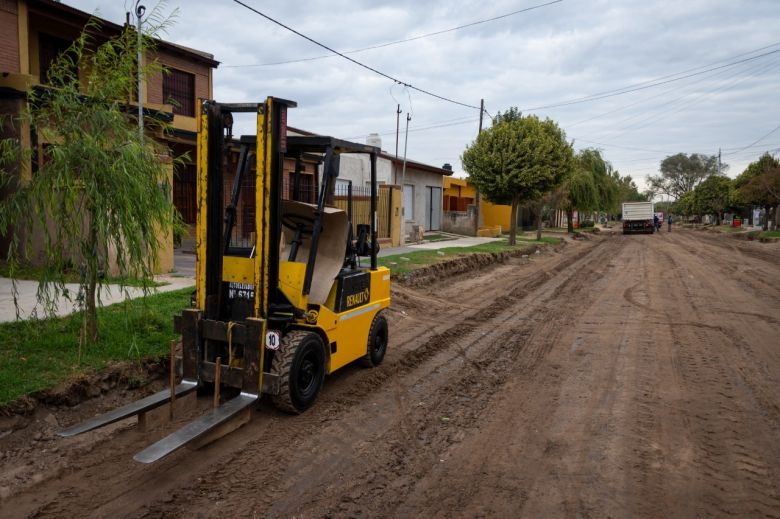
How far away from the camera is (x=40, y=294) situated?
5.59 m

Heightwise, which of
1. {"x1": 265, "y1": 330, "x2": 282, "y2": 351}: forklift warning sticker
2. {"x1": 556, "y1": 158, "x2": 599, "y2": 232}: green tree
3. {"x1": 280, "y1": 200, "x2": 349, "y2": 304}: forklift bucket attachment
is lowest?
{"x1": 265, "y1": 330, "x2": 282, "y2": 351}: forklift warning sticker

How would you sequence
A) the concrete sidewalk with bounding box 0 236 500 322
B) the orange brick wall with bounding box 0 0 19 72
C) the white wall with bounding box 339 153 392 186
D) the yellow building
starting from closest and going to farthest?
the concrete sidewalk with bounding box 0 236 500 322
the orange brick wall with bounding box 0 0 19 72
the white wall with bounding box 339 153 392 186
the yellow building

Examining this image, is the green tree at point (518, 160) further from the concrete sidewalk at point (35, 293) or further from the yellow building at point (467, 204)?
the concrete sidewalk at point (35, 293)

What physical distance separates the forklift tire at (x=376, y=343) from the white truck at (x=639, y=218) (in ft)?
147

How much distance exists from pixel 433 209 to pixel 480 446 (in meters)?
28.9

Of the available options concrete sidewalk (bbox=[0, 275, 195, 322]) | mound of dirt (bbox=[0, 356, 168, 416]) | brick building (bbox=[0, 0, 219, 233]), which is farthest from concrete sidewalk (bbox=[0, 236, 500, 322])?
brick building (bbox=[0, 0, 219, 233])

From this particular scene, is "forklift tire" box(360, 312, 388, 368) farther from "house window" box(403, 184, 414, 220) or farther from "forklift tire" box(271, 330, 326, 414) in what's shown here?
"house window" box(403, 184, 414, 220)

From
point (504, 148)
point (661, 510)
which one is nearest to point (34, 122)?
point (661, 510)

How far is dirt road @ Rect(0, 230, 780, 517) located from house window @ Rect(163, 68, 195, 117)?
50.9 feet

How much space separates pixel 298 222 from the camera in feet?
19.4

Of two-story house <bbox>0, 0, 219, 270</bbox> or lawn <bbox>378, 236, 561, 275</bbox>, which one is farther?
lawn <bbox>378, 236, 561, 275</bbox>

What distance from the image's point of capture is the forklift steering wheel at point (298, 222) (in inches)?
231

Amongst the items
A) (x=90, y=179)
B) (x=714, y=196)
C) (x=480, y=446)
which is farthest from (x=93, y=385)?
(x=714, y=196)

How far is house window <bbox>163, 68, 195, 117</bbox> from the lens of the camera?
64.5ft
